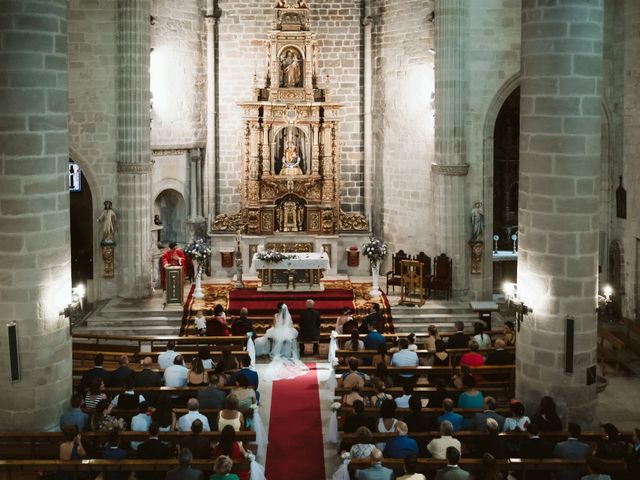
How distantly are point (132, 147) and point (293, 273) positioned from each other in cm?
542

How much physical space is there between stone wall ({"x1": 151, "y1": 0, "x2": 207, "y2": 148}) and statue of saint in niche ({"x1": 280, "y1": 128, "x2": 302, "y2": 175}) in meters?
2.90

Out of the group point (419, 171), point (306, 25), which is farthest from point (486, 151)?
point (306, 25)

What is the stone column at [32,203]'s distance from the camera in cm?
1498

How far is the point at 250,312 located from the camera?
24.6m

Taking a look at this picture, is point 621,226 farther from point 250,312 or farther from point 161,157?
point 161,157

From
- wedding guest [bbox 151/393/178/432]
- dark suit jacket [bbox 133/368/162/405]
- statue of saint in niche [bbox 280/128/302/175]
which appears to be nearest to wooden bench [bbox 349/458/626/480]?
wedding guest [bbox 151/393/178/432]

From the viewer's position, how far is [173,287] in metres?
24.7

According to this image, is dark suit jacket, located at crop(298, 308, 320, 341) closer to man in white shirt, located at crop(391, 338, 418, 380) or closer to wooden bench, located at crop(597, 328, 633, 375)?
man in white shirt, located at crop(391, 338, 418, 380)

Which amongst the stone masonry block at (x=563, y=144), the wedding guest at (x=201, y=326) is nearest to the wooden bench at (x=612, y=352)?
the stone masonry block at (x=563, y=144)

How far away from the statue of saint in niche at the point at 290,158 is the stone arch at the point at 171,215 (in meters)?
3.69

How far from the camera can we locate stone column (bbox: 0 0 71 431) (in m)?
15.0

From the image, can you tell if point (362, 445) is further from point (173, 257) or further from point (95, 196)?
point (95, 196)

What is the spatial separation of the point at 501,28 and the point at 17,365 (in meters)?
16.3

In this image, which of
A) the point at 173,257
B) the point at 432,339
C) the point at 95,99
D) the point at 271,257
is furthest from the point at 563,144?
the point at 95,99
